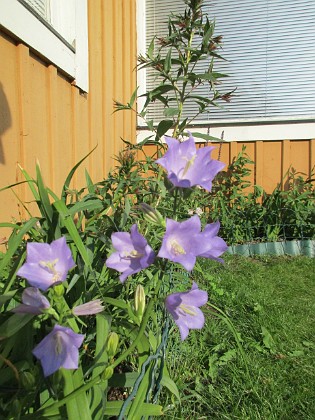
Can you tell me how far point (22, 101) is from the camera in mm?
1838

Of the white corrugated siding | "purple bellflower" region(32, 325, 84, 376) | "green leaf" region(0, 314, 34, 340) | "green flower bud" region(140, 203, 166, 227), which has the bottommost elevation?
"green leaf" region(0, 314, 34, 340)

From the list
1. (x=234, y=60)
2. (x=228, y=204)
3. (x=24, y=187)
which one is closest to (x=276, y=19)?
(x=234, y=60)

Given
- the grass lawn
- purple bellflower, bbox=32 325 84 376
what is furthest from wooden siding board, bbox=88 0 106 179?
purple bellflower, bbox=32 325 84 376

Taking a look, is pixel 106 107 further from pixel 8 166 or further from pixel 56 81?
pixel 8 166

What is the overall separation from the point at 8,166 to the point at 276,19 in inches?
150

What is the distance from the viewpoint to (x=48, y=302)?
55cm

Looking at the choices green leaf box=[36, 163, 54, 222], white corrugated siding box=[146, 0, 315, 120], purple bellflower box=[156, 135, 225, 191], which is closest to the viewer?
purple bellflower box=[156, 135, 225, 191]

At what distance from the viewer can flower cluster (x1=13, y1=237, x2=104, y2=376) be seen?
0.51m

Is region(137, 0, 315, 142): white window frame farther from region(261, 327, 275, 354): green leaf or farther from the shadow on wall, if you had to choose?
region(261, 327, 275, 354): green leaf

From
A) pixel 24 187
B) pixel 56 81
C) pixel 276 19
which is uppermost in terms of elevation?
pixel 276 19

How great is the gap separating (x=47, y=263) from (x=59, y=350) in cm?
13

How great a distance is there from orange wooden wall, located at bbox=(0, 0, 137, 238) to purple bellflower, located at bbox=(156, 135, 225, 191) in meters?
1.25

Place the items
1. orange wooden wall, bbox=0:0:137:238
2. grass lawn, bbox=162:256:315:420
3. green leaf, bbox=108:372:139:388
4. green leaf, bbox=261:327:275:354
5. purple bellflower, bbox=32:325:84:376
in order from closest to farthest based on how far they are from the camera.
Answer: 1. purple bellflower, bbox=32:325:84:376
2. green leaf, bbox=108:372:139:388
3. grass lawn, bbox=162:256:315:420
4. green leaf, bbox=261:327:275:354
5. orange wooden wall, bbox=0:0:137:238

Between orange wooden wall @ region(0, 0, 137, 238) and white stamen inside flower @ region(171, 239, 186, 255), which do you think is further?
orange wooden wall @ region(0, 0, 137, 238)
